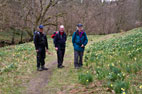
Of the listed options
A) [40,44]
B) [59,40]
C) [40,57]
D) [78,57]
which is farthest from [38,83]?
[59,40]

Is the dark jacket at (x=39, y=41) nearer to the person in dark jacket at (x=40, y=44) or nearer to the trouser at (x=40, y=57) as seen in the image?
the person in dark jacket at (x=40, y=44)

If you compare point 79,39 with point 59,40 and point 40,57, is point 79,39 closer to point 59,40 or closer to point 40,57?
point 59,40

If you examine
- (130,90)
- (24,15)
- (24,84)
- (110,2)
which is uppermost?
(110,2)

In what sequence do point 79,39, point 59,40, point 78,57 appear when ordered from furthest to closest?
point 59,40 < point 78,57 < point 79,39

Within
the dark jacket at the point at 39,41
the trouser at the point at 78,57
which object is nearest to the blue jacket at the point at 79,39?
the trouser at the point at 78,57

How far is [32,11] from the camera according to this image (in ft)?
79.9

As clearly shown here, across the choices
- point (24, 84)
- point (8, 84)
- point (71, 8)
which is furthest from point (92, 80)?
point (71, 8)

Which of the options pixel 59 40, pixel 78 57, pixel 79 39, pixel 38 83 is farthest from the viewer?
pixel 59 40

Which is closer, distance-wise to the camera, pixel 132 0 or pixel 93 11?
pixel 93 11

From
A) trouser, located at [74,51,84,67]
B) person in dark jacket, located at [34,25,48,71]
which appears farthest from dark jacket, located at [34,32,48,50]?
trouser, located at [74,51,84,67]

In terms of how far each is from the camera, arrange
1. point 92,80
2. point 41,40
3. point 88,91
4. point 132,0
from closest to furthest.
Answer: point 88,91 < point 92,80 < point 41,40 < point 132,0

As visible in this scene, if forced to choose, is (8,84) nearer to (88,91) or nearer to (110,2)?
(88,91)

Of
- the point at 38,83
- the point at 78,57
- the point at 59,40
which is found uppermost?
the point at 59,40

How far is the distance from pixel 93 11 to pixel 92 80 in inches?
1366
